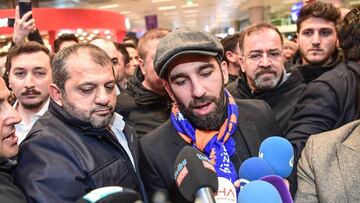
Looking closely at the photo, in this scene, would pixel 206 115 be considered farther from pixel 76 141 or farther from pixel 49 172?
pixel 49 172

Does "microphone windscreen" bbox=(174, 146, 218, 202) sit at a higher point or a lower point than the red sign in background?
higher

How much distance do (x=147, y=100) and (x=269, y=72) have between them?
833mm

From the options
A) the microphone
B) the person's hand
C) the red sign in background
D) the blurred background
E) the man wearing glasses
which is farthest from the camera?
the blurred background

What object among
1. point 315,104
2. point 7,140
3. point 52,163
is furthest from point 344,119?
point 7,140

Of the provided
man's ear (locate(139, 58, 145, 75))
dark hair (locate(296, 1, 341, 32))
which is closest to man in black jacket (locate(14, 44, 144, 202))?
man's ear (locate(139, 58, 145, 75))

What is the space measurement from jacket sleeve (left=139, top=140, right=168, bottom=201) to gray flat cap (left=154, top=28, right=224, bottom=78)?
36 centimetres

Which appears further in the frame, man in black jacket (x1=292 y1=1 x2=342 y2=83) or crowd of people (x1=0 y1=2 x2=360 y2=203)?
man in black jacket (x1=292 y1=1 x2=342 y2=83)

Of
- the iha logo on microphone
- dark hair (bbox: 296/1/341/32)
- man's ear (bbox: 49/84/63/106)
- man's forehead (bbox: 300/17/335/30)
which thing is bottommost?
the iha logo on microphone

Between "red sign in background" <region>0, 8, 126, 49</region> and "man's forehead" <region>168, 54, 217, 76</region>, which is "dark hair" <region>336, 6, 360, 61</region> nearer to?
"man's forehead" <region>168, 54, 217, 76</region>

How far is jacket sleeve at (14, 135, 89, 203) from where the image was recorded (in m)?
1.45

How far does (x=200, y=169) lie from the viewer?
3.44 ft

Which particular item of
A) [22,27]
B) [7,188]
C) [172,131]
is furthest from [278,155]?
[22,27]

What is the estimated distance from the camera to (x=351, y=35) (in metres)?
2.17

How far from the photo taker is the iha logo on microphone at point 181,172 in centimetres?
106
